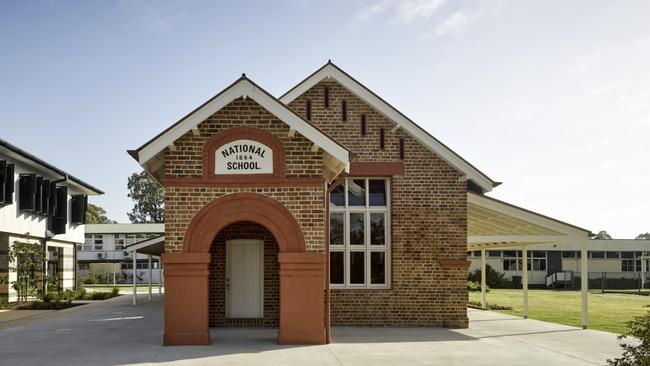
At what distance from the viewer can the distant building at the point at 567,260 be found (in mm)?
57781

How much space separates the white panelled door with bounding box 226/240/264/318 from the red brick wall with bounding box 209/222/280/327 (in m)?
0.12

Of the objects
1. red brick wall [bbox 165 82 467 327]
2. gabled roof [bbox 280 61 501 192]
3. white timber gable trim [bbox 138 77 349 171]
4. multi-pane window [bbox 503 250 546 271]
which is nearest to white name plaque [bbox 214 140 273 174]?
white timber gable trim [bbox 138 77 349 171]

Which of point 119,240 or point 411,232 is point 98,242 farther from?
point 411,232

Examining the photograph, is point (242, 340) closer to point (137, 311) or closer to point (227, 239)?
point (227, 239)

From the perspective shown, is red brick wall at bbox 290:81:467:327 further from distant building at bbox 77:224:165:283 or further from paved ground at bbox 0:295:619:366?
distant building at bbox 77:224:165:283

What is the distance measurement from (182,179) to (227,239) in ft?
12.6

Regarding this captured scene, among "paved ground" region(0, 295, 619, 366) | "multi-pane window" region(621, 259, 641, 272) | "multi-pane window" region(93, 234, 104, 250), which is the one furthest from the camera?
"multi-pane window" region(621, 259, 641, 272)

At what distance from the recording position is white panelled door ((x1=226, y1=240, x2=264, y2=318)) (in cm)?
1758

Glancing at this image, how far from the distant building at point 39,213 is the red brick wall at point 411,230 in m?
12.7

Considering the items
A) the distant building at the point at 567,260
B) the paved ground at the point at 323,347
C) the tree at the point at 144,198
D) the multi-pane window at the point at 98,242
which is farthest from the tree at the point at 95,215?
the paved ground at the point at 323,347

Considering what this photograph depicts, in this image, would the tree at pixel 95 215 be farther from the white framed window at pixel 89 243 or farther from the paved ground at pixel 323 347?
the paved ground at pixel 323 347

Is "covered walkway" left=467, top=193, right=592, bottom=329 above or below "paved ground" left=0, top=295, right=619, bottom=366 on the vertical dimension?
above

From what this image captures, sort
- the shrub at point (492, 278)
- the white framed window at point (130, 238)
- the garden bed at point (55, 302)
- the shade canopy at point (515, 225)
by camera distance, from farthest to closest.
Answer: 1. the white framed window at point (130, 238)
2. the shrub at point (492, 278)
3. the garden bed at point (55, 302)
4. the shade canopy at point (515, 225)

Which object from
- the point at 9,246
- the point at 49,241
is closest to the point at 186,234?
the point at 9,246
